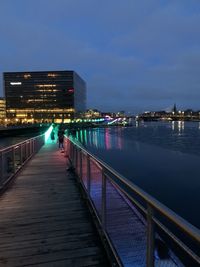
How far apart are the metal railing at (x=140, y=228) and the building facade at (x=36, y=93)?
174044mm

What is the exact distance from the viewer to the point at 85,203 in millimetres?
8539

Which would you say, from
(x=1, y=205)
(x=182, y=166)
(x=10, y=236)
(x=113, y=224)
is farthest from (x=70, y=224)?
(x=182, y=166)

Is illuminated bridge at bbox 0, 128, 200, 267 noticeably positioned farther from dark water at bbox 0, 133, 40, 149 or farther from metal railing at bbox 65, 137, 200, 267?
dark water at bbox 0, 133, 40, 149

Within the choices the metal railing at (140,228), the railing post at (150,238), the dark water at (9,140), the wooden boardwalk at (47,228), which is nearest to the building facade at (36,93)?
the dark water at (9,140)

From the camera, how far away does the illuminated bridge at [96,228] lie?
3504mm

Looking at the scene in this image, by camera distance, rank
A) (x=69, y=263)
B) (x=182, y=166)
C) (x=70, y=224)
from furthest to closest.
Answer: (x=182, y=166) < (x=70, y=224) < (x=69, y=263)

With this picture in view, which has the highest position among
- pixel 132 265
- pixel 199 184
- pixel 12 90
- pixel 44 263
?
pixel 12 90

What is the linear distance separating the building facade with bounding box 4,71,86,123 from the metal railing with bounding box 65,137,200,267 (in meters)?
174

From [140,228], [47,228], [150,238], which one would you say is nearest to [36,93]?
[47,228]

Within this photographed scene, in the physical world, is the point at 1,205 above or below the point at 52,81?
below

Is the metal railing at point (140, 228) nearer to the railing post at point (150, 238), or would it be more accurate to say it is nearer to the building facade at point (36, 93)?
the railing post at point (150, 238)

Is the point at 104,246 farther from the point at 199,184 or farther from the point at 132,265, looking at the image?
the point at 199,184

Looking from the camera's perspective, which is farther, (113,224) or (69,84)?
(69,84)

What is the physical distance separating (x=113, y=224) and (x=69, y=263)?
2.86 feet
